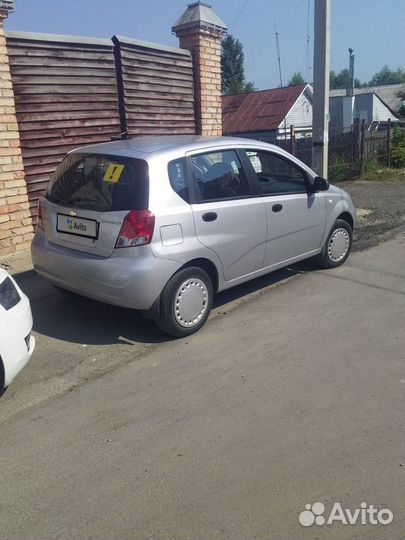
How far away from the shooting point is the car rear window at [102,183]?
13.6 feet

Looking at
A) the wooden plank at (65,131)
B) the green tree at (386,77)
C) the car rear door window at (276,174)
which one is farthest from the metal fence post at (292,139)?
the green tree at (386,77)

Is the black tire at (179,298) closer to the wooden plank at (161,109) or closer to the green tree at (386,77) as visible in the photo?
the wooden plank at (161,109)

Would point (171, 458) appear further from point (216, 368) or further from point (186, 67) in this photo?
point (186, 67)

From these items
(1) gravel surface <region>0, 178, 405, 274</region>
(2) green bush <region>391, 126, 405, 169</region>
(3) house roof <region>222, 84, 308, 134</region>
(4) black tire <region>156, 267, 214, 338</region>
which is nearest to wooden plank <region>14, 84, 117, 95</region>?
(1) gravel surface <region>0, 178, 405, 274</region>

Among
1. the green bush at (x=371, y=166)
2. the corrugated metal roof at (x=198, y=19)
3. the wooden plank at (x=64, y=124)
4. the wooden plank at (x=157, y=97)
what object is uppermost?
the corrugated metal roof at (x=198, y=19)

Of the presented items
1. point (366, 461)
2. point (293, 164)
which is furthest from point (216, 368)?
point (293, 164)

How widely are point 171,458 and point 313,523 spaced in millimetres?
858

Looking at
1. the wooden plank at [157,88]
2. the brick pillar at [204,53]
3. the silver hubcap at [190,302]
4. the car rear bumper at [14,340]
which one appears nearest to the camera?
the car rear bumper at [14,340]

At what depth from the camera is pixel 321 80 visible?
305 inches

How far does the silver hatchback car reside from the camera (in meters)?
4.11

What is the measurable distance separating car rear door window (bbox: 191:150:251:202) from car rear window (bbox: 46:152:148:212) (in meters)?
0.57

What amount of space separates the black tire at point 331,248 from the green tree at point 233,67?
76389 mm

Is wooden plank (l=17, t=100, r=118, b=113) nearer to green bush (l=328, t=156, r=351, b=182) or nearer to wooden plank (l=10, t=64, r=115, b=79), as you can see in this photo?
wooden plank (l=10, t=64, r=115, b=79)

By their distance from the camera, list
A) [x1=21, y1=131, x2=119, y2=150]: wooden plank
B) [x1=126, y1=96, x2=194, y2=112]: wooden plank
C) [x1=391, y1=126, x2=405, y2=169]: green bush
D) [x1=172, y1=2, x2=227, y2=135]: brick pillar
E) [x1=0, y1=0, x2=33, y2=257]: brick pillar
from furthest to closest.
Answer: [x1=391, y1=126, x2=405, y2=169]: green bush < [x1=172, y1=2, x2=227, y2=135]: brick pillar < [x1=126, y1=96, x2=194, y2=112]: wooden plank < [x1=21, y1=131, x2=119, y2=150]: wooden plank < [x1=0, y1=0, x2=33, y2=257]: brick pillar
